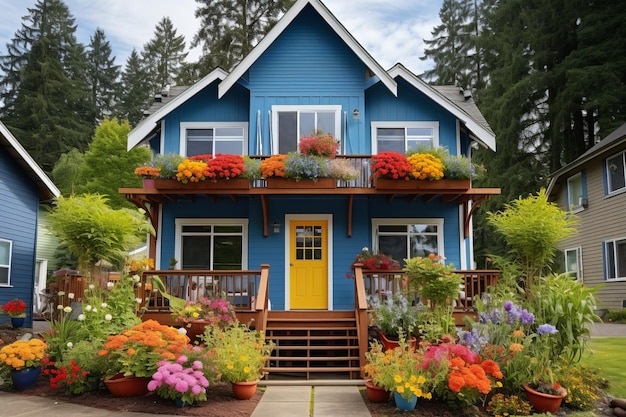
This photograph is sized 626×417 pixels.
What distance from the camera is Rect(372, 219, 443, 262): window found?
45.4ft

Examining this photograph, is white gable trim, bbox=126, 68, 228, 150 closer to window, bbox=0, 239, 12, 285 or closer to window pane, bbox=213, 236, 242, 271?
window pane, bbox=213, 236, 242, 271

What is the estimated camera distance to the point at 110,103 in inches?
1603

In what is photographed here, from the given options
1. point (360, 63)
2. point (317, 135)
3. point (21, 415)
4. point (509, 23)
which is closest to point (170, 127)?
point (317, 135)

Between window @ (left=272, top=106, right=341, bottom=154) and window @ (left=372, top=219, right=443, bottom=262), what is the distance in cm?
281

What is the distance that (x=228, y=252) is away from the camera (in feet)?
45.6

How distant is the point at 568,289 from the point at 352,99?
7.61 meters

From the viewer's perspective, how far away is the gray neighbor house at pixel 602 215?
18469mm

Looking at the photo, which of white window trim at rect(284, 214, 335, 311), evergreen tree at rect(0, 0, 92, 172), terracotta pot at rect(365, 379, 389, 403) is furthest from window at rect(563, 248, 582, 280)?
evergreen tree at rect(0, 0, 92, 172)

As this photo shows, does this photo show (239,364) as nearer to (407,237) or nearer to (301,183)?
(301,183)

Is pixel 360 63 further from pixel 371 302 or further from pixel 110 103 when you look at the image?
pixel 110 103

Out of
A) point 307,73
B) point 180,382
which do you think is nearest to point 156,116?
point 307,73

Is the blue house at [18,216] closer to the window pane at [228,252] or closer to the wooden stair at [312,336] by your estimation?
the window pane at [228,252]

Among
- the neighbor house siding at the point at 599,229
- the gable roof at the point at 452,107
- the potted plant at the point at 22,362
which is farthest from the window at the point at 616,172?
the potted plant at the point at 22,362

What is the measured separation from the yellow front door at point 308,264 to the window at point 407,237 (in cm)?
144
